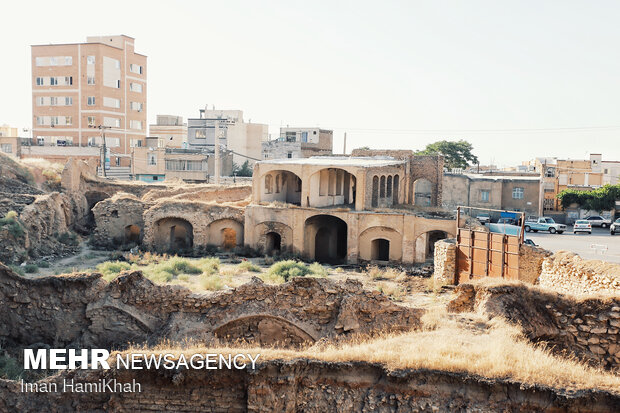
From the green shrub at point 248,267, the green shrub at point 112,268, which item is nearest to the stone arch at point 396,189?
the green shrub at point 248,267

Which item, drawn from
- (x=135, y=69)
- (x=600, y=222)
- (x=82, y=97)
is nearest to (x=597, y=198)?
(x=600, y=222)

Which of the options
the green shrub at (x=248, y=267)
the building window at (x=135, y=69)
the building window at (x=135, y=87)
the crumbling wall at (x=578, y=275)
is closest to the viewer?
the crumbling wall at (x=578, y=275)

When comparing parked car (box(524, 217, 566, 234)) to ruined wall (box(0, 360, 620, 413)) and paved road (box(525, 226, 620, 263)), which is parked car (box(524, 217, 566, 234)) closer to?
paved road (box(525, 226, 620, 263))

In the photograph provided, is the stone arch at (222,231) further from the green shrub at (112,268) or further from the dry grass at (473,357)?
the dry grass at (473,357)

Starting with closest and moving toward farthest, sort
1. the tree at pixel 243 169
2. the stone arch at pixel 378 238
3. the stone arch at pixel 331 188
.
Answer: the stone arch at pixel 378 238, the stone arch at pixel 331 188, the tree at pixel 243 169

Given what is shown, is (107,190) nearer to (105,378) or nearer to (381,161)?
(381,161)

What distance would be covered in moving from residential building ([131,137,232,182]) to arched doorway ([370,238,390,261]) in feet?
75.1

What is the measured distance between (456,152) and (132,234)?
40.1 metres

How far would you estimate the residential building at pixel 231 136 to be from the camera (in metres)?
57.4

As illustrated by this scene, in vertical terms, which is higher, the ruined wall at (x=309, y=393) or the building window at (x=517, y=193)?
the building window at (x=517, y=193)

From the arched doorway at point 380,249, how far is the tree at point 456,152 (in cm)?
3417

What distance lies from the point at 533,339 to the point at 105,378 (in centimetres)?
770

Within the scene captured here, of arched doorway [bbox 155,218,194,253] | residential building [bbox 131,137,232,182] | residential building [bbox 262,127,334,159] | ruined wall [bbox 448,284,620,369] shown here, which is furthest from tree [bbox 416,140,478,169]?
ruined wall [bbox 448,284,620,369]

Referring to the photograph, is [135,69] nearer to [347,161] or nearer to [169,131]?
[169,131]
